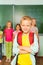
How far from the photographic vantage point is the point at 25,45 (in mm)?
2061

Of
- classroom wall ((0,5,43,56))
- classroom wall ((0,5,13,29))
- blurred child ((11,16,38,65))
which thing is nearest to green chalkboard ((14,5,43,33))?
classroom wall ((0,5,43,56))

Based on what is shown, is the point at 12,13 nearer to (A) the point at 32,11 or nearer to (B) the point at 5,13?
(B) the point at 5,13

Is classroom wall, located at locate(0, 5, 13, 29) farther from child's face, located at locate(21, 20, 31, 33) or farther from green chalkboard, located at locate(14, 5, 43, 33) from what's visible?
child's face, located at locate(21, 20, 31, 33)

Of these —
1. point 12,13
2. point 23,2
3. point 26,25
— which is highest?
point 23,2

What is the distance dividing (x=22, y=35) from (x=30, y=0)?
11.9ft

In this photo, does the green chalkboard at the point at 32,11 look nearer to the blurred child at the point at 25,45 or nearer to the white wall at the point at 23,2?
the white wall at the point at 23,2

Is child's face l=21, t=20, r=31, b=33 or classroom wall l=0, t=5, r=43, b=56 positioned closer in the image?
child's face l=21, t=20, r=31, b=33

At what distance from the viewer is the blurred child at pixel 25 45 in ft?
6.67

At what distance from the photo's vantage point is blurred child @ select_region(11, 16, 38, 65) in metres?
2.03

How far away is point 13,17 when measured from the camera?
557 centimetres

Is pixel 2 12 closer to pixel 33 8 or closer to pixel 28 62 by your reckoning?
pixel 33 8

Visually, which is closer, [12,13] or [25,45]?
[25,45]

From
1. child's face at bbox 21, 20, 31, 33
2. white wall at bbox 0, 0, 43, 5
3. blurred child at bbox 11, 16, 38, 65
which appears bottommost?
blurred child at bbox 11, 16, 38, 65

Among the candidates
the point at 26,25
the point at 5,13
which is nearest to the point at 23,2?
the point at 5,13
